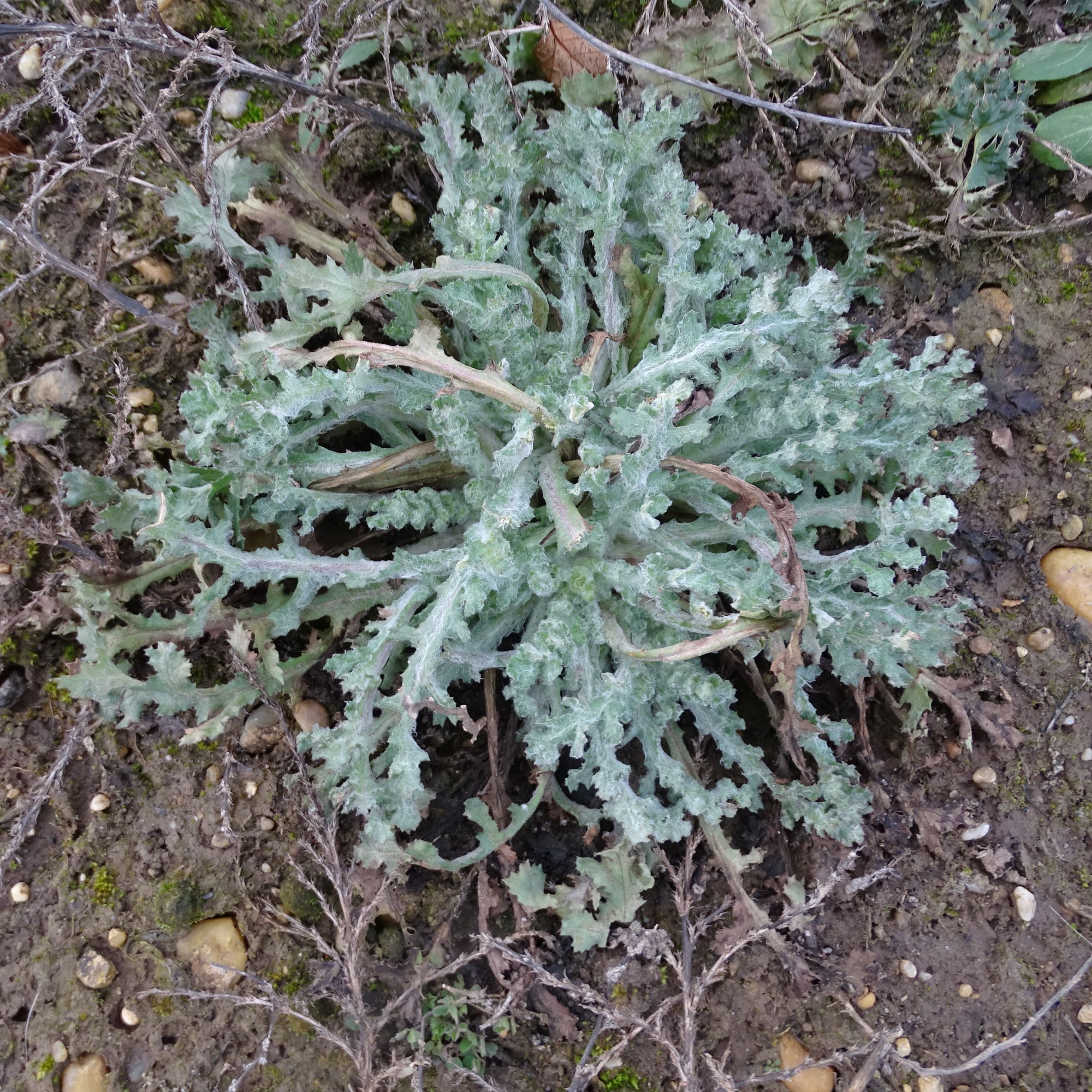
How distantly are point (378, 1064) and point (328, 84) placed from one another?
2.97 meters

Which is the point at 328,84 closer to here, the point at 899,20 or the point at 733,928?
the point at 899,20

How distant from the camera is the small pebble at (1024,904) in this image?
2717 mm

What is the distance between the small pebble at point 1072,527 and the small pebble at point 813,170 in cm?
144

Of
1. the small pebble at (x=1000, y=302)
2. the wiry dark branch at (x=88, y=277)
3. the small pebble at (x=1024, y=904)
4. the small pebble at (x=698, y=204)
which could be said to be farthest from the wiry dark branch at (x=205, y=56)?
the small pebble at (x=1024, y=904)

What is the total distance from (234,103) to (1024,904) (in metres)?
3.65

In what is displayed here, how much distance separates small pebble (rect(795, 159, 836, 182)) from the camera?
2.93 meters

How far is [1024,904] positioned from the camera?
2.72 m

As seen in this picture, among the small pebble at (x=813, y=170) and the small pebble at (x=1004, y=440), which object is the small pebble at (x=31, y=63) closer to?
the small pebble at (x=813, y=170)

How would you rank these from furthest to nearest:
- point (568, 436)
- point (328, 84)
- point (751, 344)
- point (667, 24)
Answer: point (667, 24)
point (328, 84)
point (568, 436)
point (751, 344)

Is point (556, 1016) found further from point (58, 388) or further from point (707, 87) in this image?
point (707, 87)

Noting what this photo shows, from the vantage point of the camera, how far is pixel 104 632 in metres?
2.42

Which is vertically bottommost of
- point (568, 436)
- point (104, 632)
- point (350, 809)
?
point (350, 809)

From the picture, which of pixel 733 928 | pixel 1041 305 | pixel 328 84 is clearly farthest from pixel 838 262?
pixel 733 928

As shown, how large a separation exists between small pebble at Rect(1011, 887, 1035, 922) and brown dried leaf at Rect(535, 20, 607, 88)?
3014 millimetres
